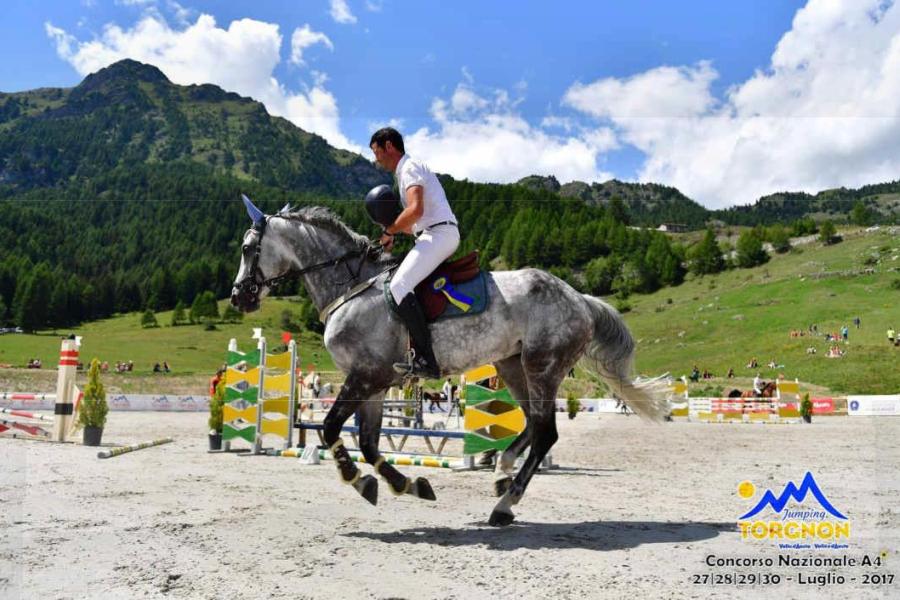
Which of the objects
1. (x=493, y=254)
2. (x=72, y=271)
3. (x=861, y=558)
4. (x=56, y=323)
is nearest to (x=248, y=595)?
(x=861, y=558)

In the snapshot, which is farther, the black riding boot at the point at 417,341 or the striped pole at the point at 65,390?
the striped pole at the point at 65,390

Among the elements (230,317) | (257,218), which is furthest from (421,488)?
(230,317)

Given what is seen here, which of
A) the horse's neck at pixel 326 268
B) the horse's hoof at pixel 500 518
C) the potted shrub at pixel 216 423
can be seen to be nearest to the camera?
the horse's hoof at pixel 500 518

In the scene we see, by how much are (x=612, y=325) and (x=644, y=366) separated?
69554 millimetres

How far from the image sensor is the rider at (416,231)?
5945 mm

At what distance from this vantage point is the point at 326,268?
6.66 meters

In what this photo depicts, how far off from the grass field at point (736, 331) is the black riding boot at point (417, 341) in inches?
1871

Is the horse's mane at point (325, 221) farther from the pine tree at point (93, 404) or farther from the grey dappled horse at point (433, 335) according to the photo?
the pine tree at point (93, 404)

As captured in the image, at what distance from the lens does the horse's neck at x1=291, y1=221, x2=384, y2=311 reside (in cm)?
656

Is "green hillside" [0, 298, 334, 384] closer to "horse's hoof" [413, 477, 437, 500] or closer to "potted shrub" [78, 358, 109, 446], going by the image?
"potted shrub" [78, 358, 109, 446]

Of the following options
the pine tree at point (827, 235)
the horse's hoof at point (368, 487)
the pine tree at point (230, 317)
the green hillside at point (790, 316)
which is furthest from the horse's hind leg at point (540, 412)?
the pine tree at point (827, 235)

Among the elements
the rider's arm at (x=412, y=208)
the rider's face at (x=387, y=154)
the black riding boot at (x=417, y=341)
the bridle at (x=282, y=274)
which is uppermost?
the rider's face at (x=387, y=154)

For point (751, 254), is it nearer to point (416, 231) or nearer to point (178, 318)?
point (178, 318)

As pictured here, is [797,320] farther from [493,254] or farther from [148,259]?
[148,259]
